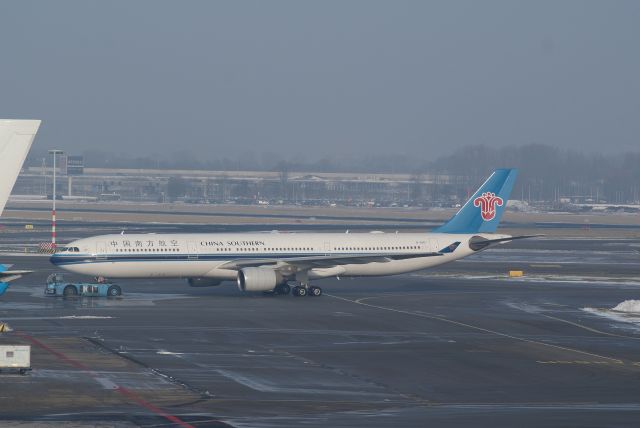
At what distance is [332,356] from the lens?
125 feet

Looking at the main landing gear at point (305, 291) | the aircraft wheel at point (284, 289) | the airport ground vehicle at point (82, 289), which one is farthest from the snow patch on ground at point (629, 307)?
the airport ground vehicle at point (82, 289)

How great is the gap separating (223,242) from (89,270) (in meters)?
7.24

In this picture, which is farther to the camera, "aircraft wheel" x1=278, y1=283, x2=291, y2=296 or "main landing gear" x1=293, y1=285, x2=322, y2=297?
"aircraft wheel" x1=278, y1=283, x2=291, y2=296

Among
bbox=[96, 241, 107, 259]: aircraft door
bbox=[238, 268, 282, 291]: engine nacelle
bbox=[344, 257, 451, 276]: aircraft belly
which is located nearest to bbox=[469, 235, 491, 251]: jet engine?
bbox=[344, 257, 451, 276]: aircraft belly

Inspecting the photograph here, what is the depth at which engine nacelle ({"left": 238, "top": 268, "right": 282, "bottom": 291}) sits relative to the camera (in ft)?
189

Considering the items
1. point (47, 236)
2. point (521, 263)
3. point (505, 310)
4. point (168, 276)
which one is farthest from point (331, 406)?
point (47, 236)

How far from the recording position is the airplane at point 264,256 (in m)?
58.2

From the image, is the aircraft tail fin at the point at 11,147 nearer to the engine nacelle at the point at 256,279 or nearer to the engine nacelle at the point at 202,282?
the engine nacelle at the point at 256,279

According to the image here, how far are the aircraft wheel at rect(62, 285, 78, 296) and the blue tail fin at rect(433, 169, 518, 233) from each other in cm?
2129

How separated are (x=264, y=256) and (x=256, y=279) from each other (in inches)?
113

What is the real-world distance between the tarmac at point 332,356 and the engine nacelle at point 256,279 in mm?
Answer: 761

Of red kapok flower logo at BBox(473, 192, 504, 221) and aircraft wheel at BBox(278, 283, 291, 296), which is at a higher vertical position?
red kapok flower logo at BBox(473, 192, 504, 221)

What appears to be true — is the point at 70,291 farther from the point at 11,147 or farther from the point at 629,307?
the point at 11,147

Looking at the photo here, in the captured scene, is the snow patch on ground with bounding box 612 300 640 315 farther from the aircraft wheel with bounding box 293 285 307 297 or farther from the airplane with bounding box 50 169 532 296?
the aircraft wheel with bounding box 293 285 307 297
